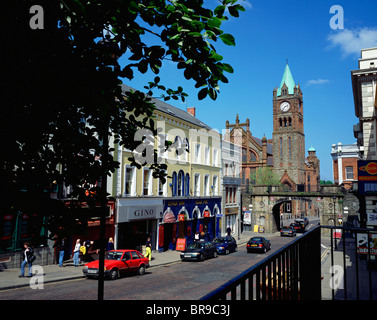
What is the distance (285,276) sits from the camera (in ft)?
11.9

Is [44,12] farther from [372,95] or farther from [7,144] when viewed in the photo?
[372,95]

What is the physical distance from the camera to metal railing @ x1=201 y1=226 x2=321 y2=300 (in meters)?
2.07

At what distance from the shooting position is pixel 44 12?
166 inches

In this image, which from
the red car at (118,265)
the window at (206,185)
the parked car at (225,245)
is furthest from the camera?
the window at (206,185)

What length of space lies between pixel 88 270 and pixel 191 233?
1835 centimetres

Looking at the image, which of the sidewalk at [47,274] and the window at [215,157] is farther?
the window at [215,157]

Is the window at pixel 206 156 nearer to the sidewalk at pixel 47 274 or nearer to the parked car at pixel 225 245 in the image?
the parked car at pixel 225 245

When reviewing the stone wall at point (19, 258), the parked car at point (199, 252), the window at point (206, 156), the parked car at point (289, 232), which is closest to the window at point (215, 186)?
the window at point (206, 156)

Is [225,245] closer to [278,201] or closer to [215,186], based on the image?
[215,186]

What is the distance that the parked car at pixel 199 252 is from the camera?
24.2m

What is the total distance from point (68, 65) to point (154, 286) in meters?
13.7

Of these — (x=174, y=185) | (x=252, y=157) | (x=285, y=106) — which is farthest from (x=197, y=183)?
(x=285, y=106)

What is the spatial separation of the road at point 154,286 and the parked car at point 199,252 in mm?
1456
